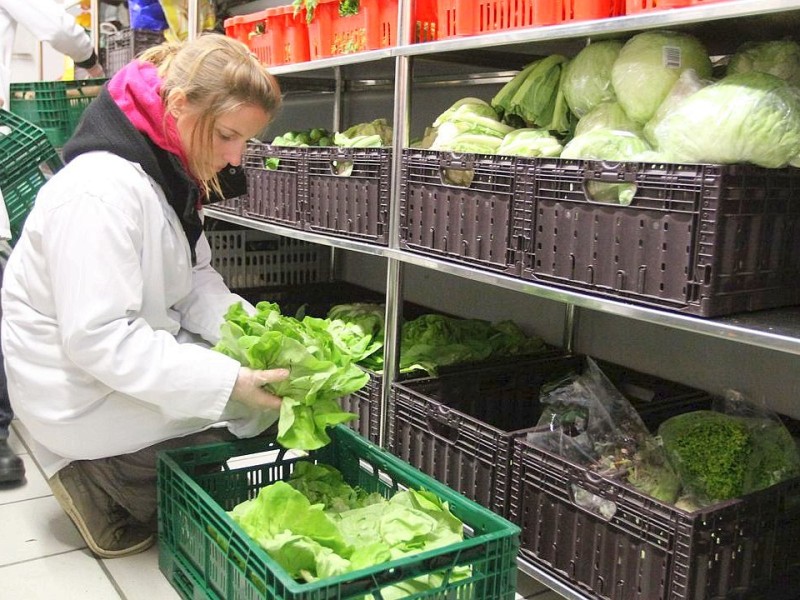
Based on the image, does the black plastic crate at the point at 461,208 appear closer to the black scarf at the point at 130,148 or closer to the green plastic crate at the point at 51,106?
the black scarf at the point at 130,148

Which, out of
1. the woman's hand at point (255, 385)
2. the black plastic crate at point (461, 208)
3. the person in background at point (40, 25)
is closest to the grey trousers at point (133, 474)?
the woman's hand at point (255, 385)

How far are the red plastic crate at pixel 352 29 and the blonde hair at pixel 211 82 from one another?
747mm

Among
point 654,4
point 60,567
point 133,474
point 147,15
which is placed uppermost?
point 147,15

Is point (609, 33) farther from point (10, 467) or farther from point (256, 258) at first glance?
point (256, 258)

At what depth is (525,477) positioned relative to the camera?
196cm

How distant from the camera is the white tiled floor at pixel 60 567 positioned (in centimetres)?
192

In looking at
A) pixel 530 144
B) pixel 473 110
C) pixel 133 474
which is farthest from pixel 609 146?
pixel 133 474

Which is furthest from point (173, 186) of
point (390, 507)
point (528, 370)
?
point (528, 370)

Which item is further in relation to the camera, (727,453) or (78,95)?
(78,95)

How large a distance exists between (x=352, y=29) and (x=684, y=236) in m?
1.55

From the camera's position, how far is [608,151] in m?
1.83

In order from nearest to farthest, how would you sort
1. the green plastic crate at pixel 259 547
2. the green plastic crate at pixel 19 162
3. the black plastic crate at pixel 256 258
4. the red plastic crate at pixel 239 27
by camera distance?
the green plastic crate at pixel 259 547 → the green plastic crate at pixel 19 162 → the red plastic crate at pixel 239 27 → the black plastic crate at pixel 256 258

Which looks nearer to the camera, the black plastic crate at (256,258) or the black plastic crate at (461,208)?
the black plastic crate at (461,208)

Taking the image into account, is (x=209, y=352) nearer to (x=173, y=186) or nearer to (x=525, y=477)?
(x=173, y=186)
